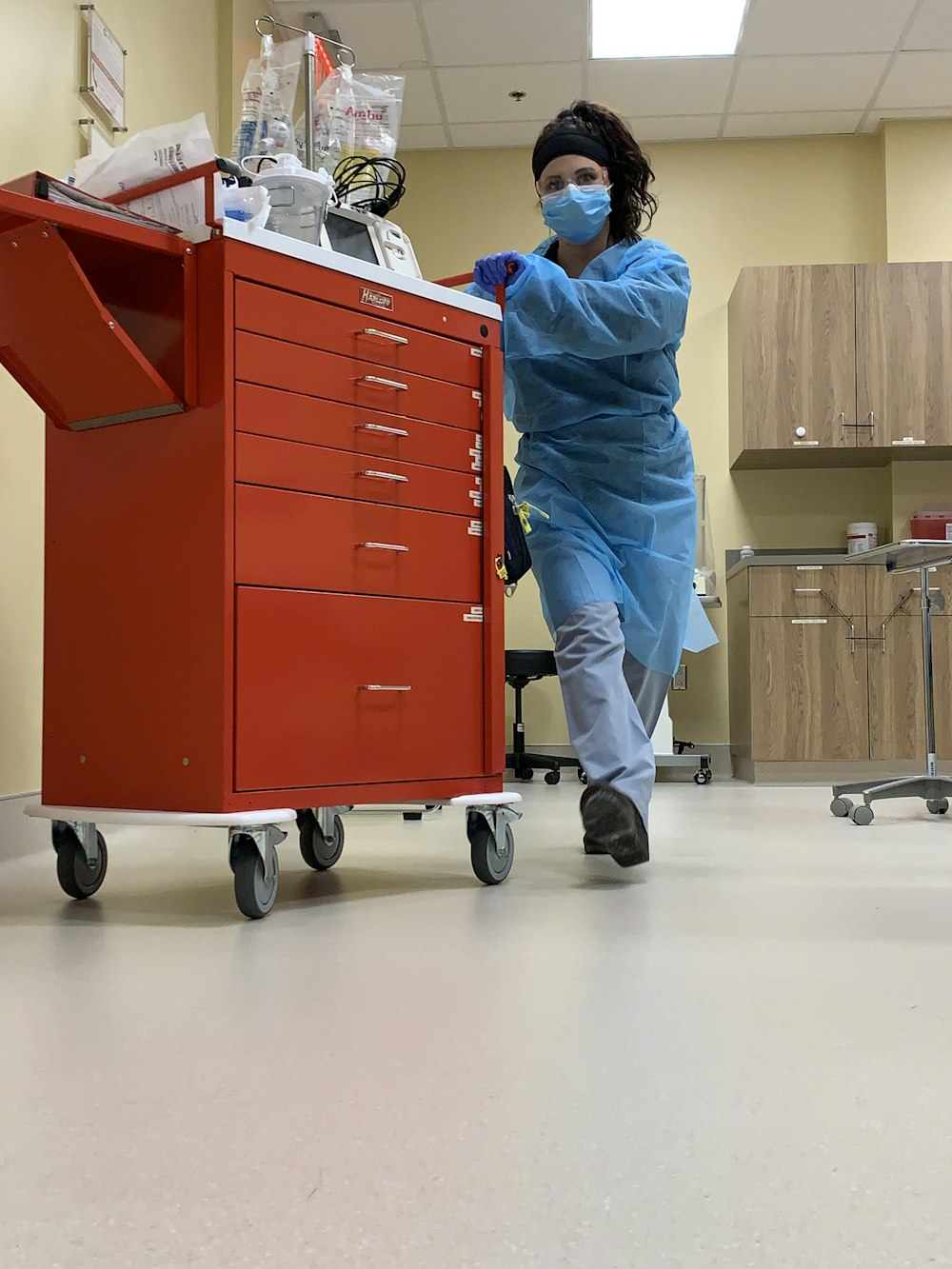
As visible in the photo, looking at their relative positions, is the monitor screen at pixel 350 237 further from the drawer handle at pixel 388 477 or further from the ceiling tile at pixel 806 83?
the ceiling tile at pixel 806 83

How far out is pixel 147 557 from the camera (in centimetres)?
195

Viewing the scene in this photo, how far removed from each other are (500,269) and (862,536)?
12.8 ft

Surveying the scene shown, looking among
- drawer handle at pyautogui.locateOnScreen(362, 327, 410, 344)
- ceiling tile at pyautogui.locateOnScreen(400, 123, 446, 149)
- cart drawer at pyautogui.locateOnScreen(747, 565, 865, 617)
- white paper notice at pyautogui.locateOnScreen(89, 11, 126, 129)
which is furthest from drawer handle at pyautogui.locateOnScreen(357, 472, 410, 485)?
ceiling tile at pyautogui.locateOnScreen(400, 123, 446, 149)

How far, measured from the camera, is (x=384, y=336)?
211cm

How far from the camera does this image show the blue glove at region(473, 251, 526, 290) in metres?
2.36

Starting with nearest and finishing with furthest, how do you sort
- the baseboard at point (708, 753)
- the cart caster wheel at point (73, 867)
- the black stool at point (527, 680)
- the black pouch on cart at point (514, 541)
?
the cart caster wheel at point (73, 867)
the black pouch on cart at point (514, 541)
the black stool at point (527, 680)
the baseboard at point (708, 753)

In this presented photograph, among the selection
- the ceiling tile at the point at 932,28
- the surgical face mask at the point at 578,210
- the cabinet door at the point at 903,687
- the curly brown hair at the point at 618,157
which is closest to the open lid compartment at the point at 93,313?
the surgical face mask at the point at 578,210

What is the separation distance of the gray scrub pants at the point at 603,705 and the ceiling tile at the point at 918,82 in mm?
4176

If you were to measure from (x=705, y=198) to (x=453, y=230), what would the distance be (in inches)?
51.1

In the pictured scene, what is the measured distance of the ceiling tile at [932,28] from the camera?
504 cm

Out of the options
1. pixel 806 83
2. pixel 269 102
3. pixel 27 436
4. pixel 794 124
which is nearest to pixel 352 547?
pixel 269 102

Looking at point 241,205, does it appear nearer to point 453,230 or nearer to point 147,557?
point 147,557

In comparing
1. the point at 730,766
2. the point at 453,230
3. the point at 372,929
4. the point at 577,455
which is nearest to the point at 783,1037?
the point at 372,929

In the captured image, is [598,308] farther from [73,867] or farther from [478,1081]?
[478,1081]
